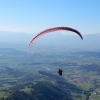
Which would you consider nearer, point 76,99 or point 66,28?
point 66,28

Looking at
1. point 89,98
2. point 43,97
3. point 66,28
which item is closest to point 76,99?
point 89,98

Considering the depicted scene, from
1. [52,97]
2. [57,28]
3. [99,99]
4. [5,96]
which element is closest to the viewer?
[57,28]

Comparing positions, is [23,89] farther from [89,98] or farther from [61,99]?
[89,98]

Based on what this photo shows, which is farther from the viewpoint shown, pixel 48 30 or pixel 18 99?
pixel 18 99

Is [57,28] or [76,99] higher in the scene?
[57,28]

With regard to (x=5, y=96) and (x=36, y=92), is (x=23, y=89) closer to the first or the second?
(x=36, y=92)

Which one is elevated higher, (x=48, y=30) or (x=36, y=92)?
(x=48, y=30)

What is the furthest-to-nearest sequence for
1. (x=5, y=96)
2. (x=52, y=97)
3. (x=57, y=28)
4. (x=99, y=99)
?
(x=52, y=97) → (x=99, y=99) → (x=5, y=96) → (x=57, y=28)

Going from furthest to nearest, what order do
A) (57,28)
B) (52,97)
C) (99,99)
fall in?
1. (52,97)
2. (99,99)
3. (57,28)

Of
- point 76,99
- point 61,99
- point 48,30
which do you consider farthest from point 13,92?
point 48,30
